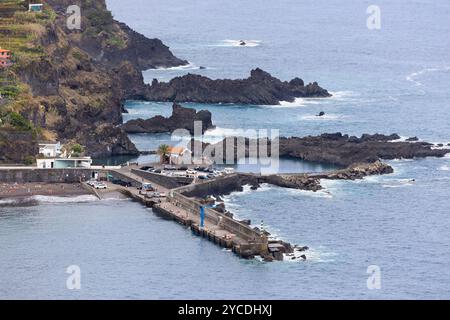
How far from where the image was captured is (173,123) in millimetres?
143875

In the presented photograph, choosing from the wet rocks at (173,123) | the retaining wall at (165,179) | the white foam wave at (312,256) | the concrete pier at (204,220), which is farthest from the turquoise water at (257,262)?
the retaining wall at (165,179)

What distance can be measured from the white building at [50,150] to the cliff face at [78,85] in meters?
2.80

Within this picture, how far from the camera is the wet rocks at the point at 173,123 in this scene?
143250 millimetres

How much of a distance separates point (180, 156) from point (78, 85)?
81.9 feet

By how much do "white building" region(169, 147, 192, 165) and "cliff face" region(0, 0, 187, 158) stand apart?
7.12 m

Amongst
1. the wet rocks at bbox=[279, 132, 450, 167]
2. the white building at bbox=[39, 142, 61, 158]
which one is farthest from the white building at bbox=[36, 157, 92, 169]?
the wet rocks at bbox=[279, 132, 450, 167]

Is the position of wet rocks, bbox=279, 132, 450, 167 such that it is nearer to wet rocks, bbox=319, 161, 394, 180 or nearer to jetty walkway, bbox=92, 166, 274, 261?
wet rocks, bbox=319, 161, 394, 180

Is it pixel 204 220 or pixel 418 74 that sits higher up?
pixel 418 74

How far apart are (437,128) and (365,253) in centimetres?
5712

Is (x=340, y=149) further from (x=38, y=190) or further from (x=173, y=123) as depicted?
(x=38, y=190)

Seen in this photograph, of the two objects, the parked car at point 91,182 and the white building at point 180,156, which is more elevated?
the white building at point 180,156

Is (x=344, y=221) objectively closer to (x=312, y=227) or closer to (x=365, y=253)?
(x=312, y=227)

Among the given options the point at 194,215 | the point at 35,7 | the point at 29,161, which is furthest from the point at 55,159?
the point at 35,7

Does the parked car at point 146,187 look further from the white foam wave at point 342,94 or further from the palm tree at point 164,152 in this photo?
the white foam wave at point 342,94
